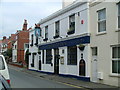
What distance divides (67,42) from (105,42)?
6.29 meters

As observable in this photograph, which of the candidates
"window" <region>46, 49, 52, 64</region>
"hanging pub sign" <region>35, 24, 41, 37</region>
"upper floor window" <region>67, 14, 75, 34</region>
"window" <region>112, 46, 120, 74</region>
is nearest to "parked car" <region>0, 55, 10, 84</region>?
"window" <region>112, 46, 120, 74</region>

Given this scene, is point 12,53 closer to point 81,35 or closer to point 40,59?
point 40,59

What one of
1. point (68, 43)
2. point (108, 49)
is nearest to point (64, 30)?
point (68, 43)

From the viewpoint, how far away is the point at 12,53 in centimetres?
Answer: 6388

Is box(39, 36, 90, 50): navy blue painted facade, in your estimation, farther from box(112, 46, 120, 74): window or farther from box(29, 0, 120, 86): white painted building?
box(112, 46, 120, 74): window

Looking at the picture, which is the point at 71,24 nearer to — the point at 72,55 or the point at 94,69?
the point at 72,55

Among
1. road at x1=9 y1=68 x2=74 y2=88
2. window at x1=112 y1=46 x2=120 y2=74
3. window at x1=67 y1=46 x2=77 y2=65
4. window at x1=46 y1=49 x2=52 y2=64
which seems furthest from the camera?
window at x1=46 y1=49 x2=52 y2=64

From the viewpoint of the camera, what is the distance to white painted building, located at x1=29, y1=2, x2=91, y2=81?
64.5ft

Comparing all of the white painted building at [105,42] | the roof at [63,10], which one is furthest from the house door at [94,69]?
the roof at [63,10]

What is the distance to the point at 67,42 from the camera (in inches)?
902

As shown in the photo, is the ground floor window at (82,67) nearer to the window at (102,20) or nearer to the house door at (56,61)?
the window at (102,20)

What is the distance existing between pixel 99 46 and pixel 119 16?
2882 millimetres

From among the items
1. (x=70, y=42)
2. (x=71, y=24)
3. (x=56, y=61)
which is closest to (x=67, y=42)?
(x=70, y=42)

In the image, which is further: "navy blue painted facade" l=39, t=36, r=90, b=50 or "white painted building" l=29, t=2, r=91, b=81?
"white painted building" l=29, t=2, r=91, b=81
